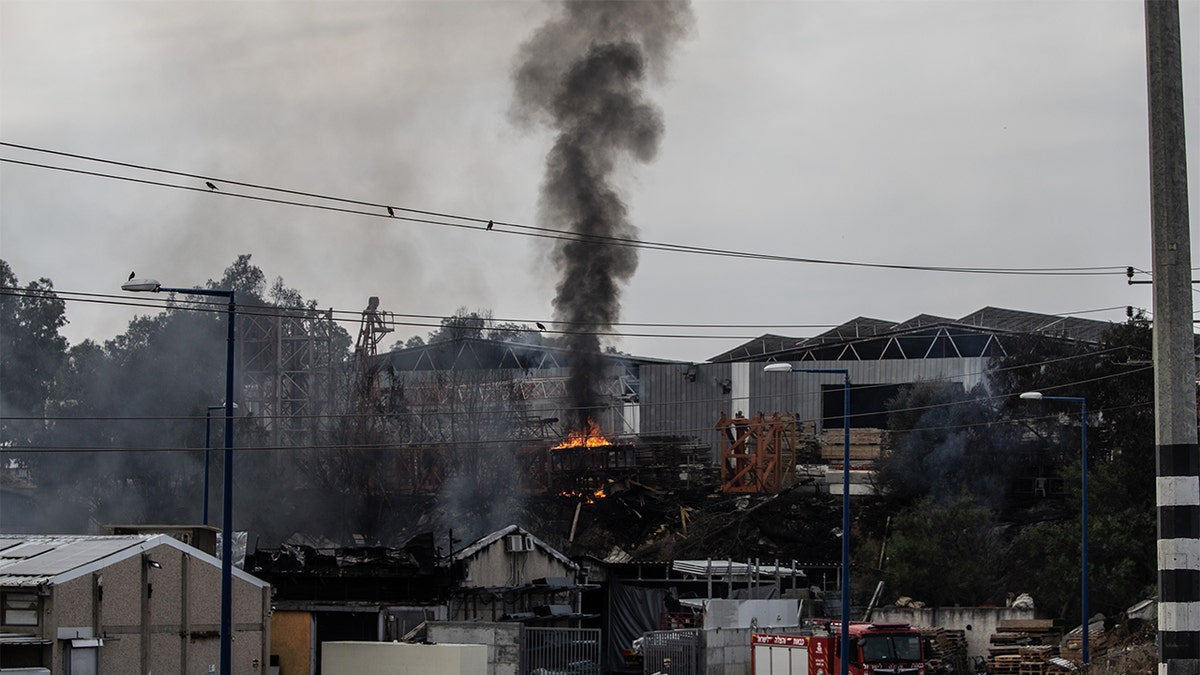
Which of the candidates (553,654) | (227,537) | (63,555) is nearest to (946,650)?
(553,654)

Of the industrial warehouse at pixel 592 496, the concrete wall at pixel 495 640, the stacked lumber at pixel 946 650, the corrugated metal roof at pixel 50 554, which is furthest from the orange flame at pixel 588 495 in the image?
the corrugated metal roof at pixel 50 554

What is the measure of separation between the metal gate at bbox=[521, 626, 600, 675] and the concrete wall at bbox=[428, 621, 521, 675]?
388 millimetres

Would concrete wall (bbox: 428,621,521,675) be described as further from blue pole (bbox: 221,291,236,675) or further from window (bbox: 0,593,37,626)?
window (bbox: 0,593,37,626)

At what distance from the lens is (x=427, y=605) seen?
3762 cm

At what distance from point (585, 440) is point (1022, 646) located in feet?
103

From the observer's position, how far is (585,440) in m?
66.1


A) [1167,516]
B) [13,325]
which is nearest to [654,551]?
[1167,516]

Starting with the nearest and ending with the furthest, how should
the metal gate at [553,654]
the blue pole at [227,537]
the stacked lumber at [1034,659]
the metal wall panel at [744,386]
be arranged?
the blue pole at [227,537], the metal gate at [553,654], the stacked lumber at [1034,659], the metal wall panel at [744,386]

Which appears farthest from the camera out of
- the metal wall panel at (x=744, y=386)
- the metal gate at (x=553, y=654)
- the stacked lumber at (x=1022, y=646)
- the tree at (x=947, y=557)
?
the metal wall panel at (x=744, y=386)

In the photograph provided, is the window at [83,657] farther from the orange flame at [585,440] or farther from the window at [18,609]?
the orange flame at [585,440]

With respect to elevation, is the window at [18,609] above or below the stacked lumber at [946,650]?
above

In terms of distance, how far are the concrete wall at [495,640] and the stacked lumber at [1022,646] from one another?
14839 millimetres

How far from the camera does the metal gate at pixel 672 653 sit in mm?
33000

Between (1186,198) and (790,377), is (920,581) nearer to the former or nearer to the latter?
(790,377)
